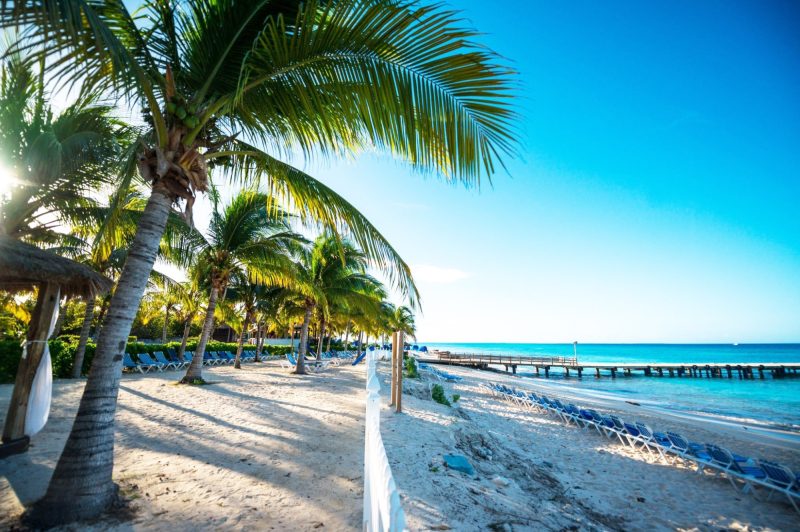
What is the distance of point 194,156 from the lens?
3488 millimetres

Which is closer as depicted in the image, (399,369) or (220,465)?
(220,465)

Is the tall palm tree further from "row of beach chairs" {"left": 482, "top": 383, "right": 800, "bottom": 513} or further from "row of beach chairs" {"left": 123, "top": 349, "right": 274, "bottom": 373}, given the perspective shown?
"row of beach chairs" {"left": 123, "top": 349, "right": 274, "bottom": 373}

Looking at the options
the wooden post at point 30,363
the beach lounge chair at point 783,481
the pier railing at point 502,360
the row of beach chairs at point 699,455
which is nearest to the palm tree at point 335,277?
the row of beach chairs at point 699,455

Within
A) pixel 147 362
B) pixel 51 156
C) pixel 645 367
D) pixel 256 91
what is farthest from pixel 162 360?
pixel 645 367

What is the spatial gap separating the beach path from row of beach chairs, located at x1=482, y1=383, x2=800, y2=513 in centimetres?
730

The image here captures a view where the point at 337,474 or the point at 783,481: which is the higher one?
the point at 337,474

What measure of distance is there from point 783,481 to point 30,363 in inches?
484

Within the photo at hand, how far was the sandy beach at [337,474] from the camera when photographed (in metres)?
3.40

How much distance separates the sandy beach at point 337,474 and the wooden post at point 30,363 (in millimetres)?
434

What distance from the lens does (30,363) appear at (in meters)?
4.50

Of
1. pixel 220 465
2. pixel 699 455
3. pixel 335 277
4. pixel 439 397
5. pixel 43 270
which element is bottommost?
pixel 699 455

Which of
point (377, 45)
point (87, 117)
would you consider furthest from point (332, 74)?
point (87, 117)

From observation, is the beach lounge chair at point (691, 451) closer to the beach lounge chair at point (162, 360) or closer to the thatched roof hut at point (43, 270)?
the thatched roof hut at point (43, 270)

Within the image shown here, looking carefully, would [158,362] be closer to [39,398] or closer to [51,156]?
[51,156]
